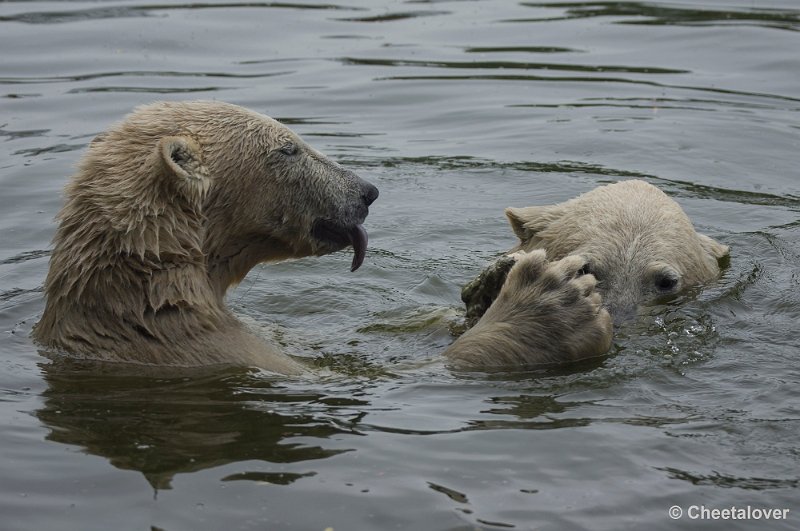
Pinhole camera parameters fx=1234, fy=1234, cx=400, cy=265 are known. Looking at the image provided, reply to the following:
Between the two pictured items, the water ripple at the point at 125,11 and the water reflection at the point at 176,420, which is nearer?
the water reflection at the point at 176,420

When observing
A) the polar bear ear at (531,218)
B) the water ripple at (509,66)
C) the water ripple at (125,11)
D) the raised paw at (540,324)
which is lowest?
the raised paw at (540,324)

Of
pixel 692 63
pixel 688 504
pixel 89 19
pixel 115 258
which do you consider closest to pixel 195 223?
pixel 115 258

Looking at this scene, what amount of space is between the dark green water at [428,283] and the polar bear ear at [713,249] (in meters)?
0.21

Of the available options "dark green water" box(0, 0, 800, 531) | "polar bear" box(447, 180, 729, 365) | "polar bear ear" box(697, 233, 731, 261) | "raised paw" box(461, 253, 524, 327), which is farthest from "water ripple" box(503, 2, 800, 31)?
"raised paw" box(461, 253, 524, 327)

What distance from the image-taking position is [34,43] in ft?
55.8

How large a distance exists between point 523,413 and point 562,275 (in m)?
1.02

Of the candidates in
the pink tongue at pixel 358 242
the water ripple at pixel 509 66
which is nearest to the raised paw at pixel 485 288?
the pink tongue at pixel 358 242

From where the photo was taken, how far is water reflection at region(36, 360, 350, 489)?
5.83 m

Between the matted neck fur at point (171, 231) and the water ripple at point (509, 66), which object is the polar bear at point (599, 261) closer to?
the matted neck fur at point (171, 231)

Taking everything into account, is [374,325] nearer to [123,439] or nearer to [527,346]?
[527,346]

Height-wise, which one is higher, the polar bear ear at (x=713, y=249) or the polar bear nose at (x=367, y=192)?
the polar bear nose at (x=367, y=192)

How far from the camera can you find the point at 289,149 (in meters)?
7.50

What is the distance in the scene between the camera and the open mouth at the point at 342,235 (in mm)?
7637

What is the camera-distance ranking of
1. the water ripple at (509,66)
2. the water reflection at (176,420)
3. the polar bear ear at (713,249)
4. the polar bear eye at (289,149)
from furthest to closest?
the water ripple at (509,66) < the polar bear ear at (713,249) < the polar bear eye at (289,149) < the water reflection at (176,420)
